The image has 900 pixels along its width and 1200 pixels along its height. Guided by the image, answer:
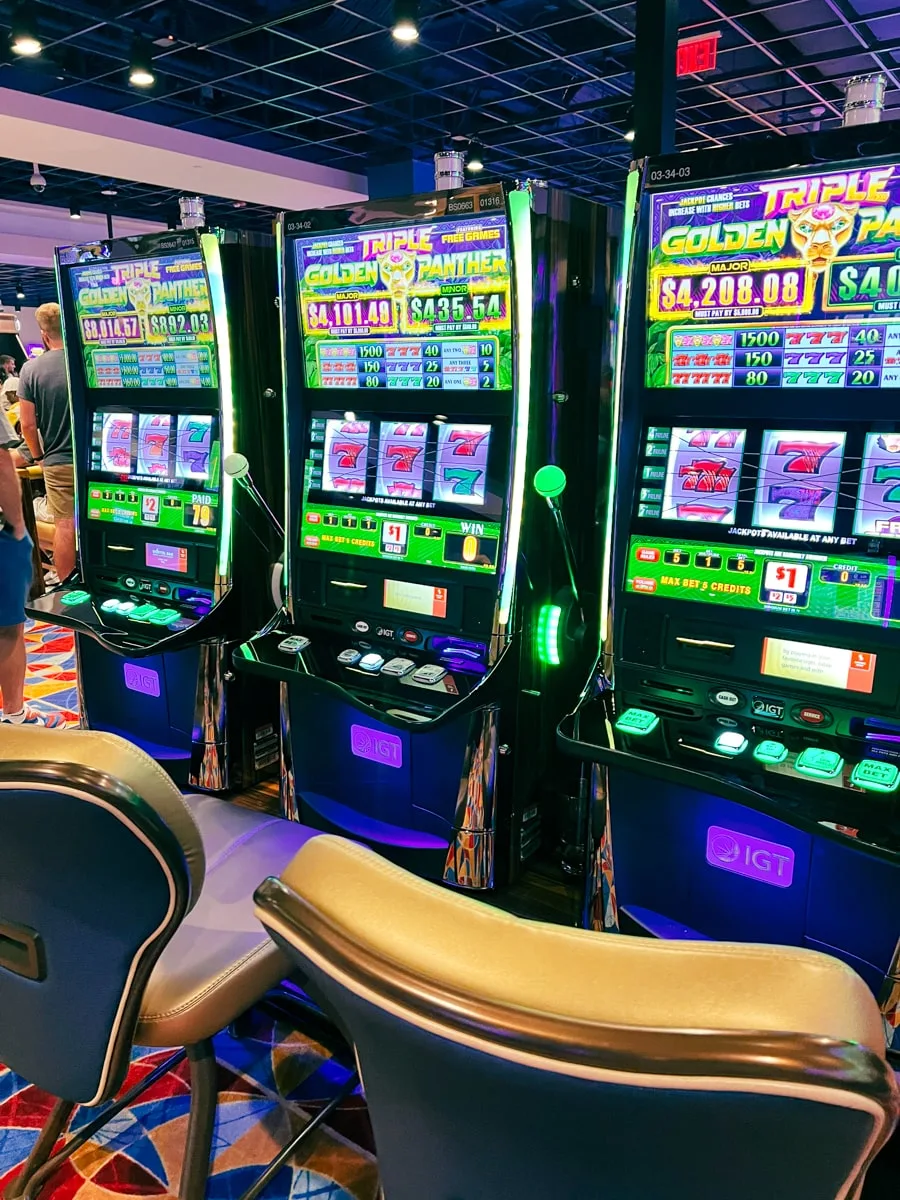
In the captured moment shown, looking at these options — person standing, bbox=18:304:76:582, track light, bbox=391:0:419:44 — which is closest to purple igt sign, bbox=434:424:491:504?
person standing, bbox=18:304:76:582

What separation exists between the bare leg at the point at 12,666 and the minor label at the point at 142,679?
0.71 m

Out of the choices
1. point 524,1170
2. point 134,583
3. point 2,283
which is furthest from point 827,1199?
point 2,283

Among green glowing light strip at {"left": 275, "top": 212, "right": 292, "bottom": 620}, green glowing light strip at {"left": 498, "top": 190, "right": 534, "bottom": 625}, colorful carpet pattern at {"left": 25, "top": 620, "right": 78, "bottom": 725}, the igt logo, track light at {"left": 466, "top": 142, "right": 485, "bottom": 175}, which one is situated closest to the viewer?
the igt logo

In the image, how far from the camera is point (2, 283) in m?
19.4

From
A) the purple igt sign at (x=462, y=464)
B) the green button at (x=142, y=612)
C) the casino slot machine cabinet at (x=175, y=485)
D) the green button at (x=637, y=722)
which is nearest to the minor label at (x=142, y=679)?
the casino slot machine cabinet at (x=175, y=485)

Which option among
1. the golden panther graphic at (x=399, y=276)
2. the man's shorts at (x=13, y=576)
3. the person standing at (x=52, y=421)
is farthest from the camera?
the person standing at (x=52, y=421)

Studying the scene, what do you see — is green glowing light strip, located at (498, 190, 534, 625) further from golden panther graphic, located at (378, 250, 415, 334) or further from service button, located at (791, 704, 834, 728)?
service button, located at (791, 704, 834, 728)

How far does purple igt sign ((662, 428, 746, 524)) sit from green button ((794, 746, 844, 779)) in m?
0.49

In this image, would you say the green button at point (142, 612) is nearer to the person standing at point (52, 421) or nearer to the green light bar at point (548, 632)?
the green light bar at point (548, 632)

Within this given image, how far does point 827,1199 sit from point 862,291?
149 cm

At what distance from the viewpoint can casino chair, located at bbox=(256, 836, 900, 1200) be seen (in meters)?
0.64

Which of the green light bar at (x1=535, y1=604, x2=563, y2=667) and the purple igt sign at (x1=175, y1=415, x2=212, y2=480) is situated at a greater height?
the purple igt sign at (x1=175, y1=415, x2=212, y2=480)

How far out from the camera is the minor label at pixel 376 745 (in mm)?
2600

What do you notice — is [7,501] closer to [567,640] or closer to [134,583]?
[134,583]
